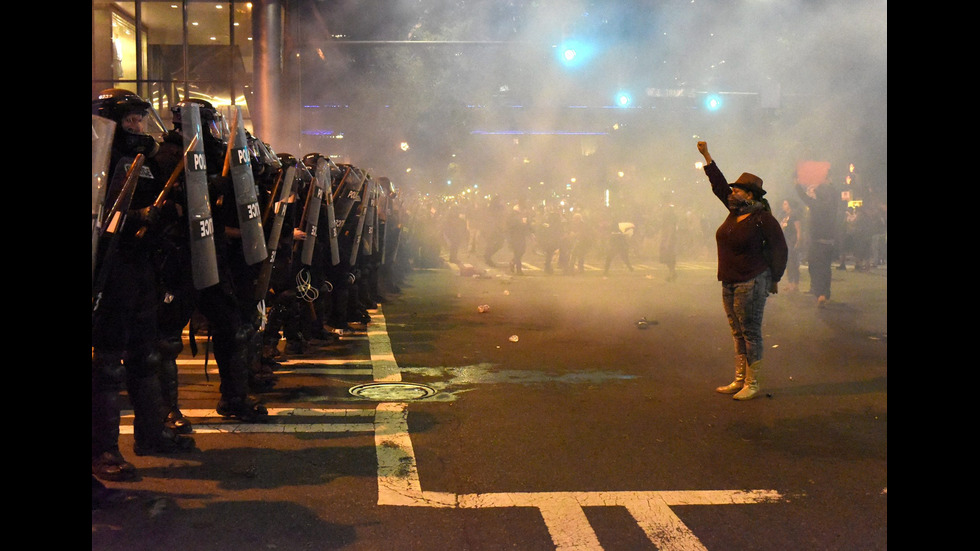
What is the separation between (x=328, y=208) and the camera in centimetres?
771

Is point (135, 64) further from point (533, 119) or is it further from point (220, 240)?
point (220, 240)

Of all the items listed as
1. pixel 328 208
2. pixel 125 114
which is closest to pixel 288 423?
pixel 125 114

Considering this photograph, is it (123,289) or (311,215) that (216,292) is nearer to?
(123,289)

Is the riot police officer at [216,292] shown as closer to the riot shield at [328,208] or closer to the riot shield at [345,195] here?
the riot shield at [328,208]

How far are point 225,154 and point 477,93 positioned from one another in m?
23.7

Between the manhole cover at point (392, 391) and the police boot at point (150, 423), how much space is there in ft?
5.77

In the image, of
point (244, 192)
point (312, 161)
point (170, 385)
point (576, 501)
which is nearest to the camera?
point (576, 501)

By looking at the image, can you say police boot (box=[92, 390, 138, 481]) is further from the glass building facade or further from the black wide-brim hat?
the glass building facade

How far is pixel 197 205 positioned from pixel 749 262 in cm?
398

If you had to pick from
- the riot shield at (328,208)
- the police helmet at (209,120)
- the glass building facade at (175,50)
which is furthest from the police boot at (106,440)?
the glass building facade at (175,50)

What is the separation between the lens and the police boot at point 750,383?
20.1ft

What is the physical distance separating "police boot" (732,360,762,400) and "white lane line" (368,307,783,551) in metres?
2.17

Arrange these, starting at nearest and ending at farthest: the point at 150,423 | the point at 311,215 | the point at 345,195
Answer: the point at 150,423 < the point at 311,215 < the point at 345,195
